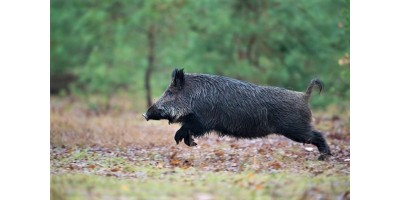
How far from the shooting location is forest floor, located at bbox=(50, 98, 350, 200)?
704cm

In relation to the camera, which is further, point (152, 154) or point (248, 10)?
point (248, 10)

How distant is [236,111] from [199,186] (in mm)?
2468

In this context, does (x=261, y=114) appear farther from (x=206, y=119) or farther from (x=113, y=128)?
(x=113, y=128)

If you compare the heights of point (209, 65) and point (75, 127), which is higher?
point (209, 65)

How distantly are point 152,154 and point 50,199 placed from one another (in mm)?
2299

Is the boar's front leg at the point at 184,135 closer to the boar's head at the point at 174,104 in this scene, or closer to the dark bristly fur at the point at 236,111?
the dark bristly fur at the point at 236,111

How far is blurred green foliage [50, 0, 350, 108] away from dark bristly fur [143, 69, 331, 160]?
6466mm

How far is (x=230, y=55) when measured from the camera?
17922mm

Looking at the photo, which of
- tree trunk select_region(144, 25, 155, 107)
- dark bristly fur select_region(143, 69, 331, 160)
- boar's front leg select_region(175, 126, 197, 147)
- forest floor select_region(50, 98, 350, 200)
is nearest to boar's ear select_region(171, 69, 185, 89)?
dark bristly fur select_region(143, 69, 331, 160)

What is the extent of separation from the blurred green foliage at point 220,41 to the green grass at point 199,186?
8387 mm

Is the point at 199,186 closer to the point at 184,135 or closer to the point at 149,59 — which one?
the point at 184,135
